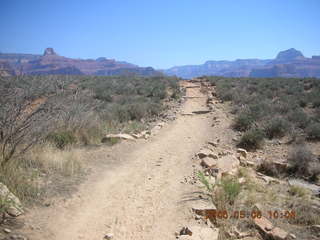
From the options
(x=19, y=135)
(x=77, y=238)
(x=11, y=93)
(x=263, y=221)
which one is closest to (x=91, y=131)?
(x=19, y=135)

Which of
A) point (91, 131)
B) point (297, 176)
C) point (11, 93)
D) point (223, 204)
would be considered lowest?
point (297, 176)

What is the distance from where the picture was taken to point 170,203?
4.08 metres

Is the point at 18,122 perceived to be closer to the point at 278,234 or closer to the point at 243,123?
the point at 278,234

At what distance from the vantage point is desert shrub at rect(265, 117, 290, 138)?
891cm

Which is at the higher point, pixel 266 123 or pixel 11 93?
pixel 11 93

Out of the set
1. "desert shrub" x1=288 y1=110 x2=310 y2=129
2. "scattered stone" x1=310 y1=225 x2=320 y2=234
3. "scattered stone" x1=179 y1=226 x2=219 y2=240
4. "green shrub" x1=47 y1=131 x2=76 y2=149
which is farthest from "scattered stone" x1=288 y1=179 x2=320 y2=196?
"green shrub" x1=47 y1=131 x2=76 y2=149

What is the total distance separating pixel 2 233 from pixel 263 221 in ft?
12.4

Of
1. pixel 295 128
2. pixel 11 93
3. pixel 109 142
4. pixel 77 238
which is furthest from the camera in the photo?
pixel 295 128

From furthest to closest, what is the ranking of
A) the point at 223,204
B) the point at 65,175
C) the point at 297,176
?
1. the point at 297,176
2. the point at 65,175
3. the point at 223,204

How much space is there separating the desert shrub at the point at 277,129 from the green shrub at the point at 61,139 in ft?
24.1

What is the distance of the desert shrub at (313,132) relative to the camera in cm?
853

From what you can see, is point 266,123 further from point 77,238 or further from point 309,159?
point 77,238

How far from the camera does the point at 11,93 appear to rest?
439 cm

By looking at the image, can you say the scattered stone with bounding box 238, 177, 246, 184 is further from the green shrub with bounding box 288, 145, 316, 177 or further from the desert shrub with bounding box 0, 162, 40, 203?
the desert shrub with bounding box 0, 162, 40, 203
